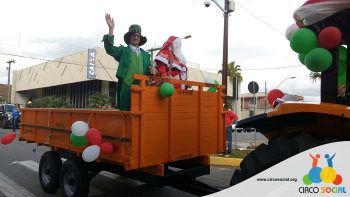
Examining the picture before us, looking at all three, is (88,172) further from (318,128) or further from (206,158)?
(318,128)

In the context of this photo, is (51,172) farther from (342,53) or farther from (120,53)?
(342,53)

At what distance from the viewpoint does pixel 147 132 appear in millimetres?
4430

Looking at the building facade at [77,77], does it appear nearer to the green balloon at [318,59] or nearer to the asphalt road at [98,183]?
the asphalt road at [98,183]

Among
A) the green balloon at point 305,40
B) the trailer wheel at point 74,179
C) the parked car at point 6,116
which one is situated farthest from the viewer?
the parked car at point 6,116

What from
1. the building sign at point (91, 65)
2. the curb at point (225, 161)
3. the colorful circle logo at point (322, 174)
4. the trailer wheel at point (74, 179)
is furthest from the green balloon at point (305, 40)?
the building sign at point (91, 65)

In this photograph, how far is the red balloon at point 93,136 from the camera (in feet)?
15.2

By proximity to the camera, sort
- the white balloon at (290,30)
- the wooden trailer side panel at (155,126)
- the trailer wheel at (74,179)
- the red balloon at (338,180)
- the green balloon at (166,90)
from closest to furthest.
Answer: the red balloon at (338,180) → the white balloon at (290,30) → the wooden trailer side panel at (155,126) → the green balloon at (166,90) → the trailer wheel at (74,179)

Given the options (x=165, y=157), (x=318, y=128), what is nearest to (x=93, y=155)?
(x=165, y=157)

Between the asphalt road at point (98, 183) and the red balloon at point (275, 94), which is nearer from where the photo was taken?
the red balloon at point (275, 94)

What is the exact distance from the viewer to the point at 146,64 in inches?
221

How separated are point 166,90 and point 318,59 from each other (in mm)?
2137

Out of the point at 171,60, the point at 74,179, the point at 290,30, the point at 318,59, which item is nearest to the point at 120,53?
the point at 171,60

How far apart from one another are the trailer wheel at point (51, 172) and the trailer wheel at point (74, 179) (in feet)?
2.06

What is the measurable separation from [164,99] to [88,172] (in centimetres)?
173
